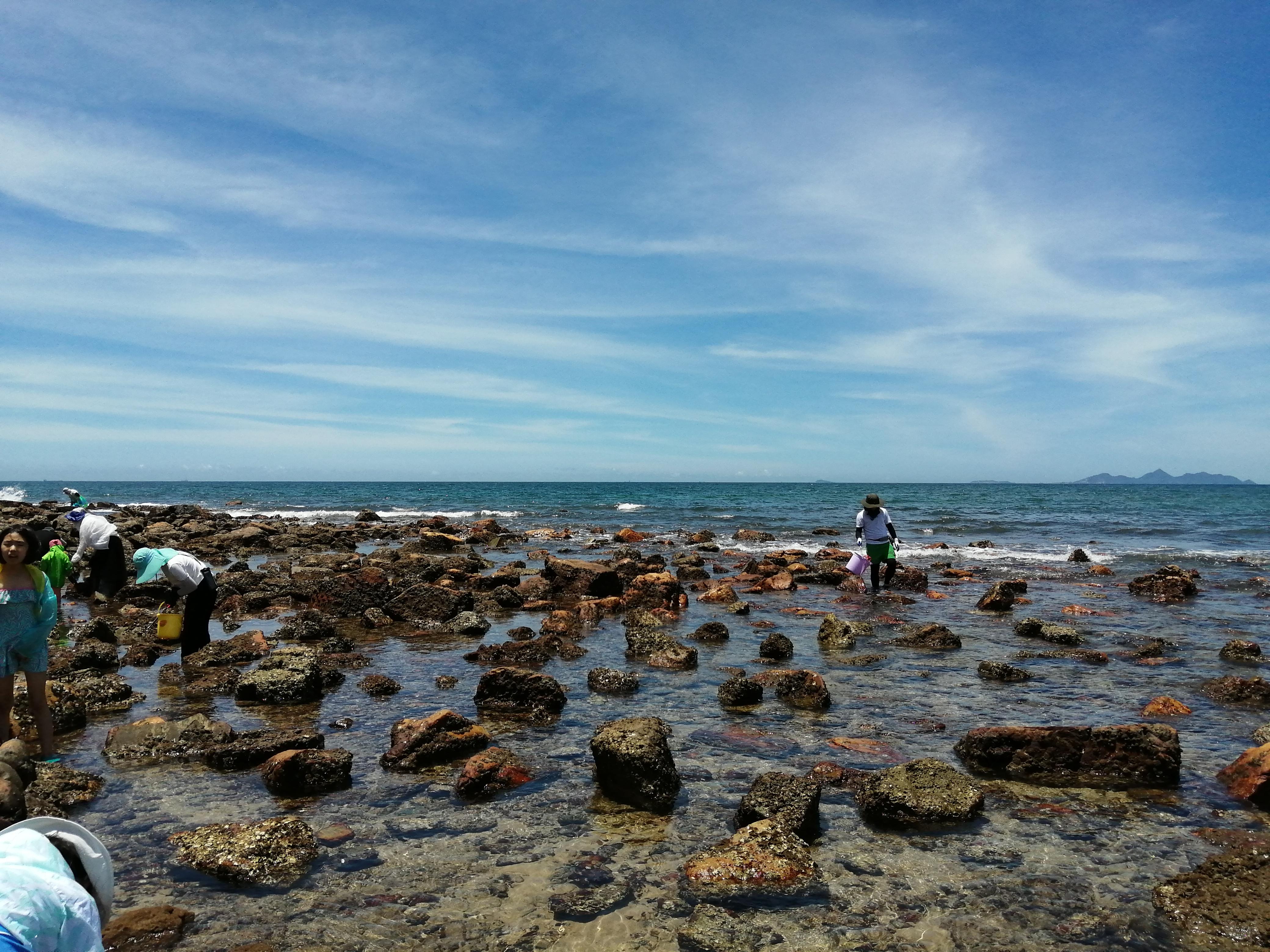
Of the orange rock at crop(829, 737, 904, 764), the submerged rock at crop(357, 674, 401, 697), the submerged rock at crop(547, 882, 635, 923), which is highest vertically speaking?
the orange rock at crop(829, 737, 904, 764)

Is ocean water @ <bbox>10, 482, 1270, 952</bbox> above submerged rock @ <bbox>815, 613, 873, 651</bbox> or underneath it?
underneath

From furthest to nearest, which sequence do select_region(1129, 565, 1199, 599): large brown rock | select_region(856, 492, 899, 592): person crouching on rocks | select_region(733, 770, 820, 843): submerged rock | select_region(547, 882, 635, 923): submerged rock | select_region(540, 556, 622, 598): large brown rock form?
select_region(1129, 565, 1199, 599): large brown rock, select_region(856, 492, 899, 592): person crouching on rocks, select_region(540, 556, 622, 598): large brown rock, select_region(733, 770, 820, 843): submerged rock, select_region(547, 882, 635, 923): submerged rock

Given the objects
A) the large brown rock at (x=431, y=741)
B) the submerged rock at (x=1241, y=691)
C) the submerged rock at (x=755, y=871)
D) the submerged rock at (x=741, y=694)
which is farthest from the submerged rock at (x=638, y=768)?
the submerged rock at (x=1241, y=691)

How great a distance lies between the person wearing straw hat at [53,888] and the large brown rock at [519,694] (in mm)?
6645

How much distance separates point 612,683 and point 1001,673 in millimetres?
5489

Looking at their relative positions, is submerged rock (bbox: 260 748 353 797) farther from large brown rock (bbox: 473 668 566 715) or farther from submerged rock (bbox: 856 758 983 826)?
submerged rock (bbox: 856 758 983 826)

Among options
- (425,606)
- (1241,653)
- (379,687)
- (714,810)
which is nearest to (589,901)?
(714,810)

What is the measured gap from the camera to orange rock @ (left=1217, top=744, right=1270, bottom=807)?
6250mm

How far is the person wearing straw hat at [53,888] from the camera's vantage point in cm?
217

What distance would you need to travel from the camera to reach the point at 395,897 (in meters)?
5.02

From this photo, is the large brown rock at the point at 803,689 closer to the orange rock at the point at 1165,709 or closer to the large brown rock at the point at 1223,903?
the orange rock at the point at 1165,709

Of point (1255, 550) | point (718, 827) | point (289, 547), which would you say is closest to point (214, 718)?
point (718, 827)

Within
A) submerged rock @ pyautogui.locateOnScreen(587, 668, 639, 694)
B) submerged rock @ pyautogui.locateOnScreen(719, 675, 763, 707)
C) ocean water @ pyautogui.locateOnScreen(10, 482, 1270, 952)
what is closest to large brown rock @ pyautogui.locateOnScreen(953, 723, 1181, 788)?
ocean water @ pyautogui.locateOnScreen(10, 482, 1270, 952)

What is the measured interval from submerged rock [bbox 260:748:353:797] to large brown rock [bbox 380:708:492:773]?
0.52 metres
